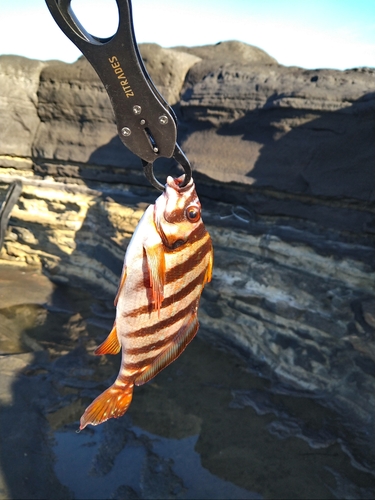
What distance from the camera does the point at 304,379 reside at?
493 cm

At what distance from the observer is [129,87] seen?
7.01 ft

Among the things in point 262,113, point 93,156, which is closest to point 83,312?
point 93,156

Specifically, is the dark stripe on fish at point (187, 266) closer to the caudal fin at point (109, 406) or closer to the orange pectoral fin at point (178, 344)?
the orange pectoral fin at point (178, 344)

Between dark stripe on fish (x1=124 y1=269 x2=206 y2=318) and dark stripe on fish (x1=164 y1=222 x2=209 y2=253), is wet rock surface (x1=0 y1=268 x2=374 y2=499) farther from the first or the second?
dark stripe on fish (x1=164 y1=222 x2=209 y2=253)

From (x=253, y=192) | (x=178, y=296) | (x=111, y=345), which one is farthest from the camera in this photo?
(x=253, y=192)

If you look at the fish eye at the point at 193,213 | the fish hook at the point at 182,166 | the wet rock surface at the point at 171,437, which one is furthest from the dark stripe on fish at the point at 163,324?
the wet rock surface at the point at 171,437

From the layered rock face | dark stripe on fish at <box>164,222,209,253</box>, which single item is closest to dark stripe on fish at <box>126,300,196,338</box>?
dark stripe on fish at <box>164,222,209,253</box>

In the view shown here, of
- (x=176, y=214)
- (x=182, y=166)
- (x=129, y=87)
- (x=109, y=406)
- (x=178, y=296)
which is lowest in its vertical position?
(x=109, y=406)

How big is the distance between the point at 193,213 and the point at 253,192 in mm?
3295

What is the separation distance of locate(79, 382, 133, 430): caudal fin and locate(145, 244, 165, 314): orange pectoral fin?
1.63ft

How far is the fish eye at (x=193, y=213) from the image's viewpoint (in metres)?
2.10

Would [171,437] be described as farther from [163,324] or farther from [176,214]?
[176,214]

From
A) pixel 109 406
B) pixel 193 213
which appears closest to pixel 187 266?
pixel 193 213

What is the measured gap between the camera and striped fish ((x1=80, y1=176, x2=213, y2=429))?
82.4 inches
